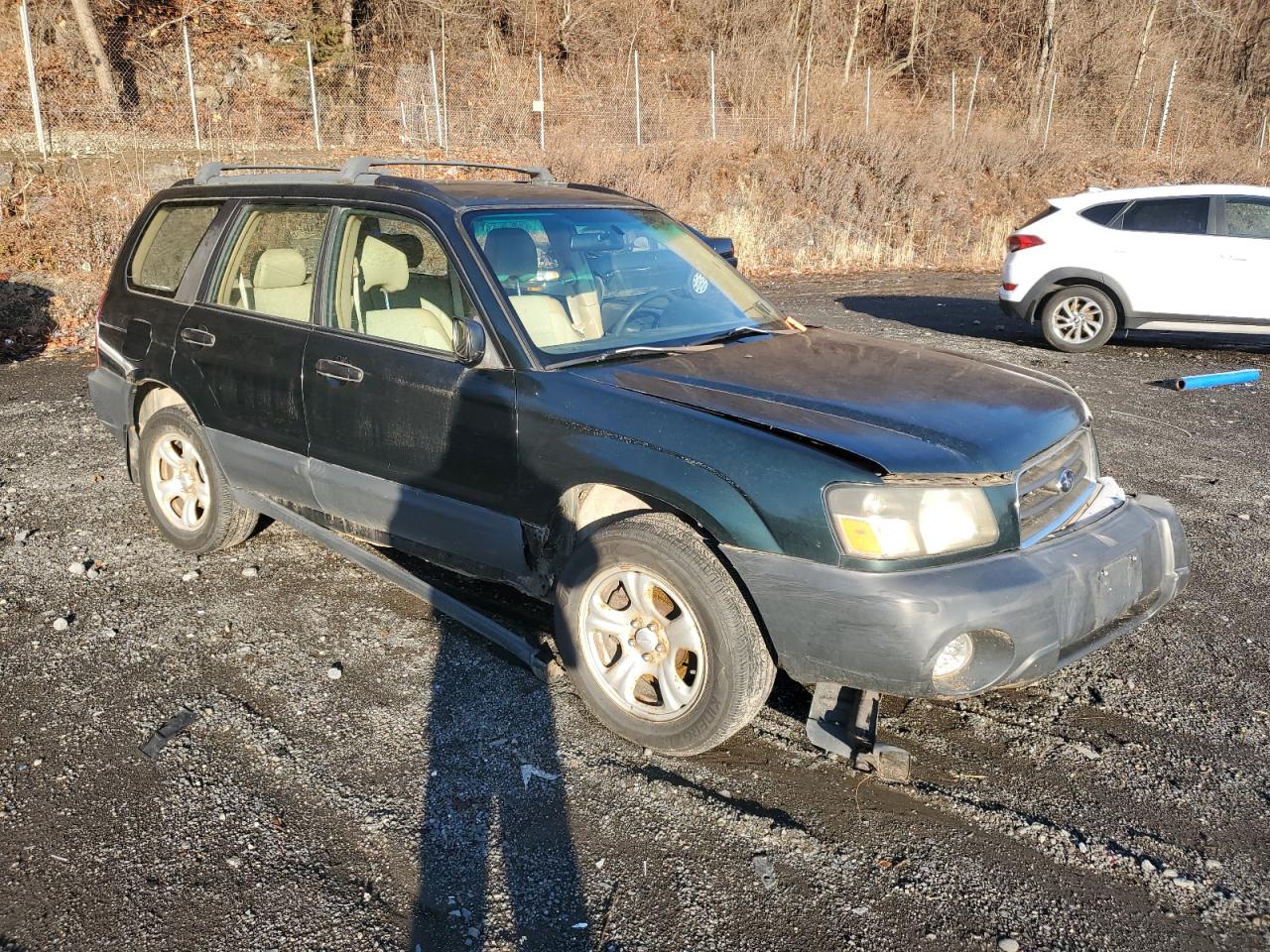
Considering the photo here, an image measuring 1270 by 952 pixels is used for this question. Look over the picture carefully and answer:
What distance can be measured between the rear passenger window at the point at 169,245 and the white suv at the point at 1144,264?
357 inches

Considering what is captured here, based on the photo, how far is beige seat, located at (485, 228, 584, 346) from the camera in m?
3.79

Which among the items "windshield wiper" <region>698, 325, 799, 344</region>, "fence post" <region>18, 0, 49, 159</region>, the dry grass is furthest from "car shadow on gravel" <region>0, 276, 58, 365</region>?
"windshield wiper" <region>698, 325, 799, 344</region>

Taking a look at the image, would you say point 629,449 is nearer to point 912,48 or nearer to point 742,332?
point 742,332

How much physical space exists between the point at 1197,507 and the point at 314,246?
5075 mm

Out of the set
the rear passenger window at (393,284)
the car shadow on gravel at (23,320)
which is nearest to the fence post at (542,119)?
the car shadow on gravel at (23,320)

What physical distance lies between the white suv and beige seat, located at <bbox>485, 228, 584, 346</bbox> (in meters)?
8.80

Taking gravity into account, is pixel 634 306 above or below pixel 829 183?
below

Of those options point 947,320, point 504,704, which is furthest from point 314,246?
point 947,320

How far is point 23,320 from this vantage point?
454 inches

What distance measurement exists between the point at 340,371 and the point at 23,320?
9.46 metres

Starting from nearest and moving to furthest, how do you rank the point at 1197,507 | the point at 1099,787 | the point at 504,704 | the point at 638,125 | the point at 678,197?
the point at 1099,787, the point at 504,704, the point at 1197,507, the point at 678,197, the point at 638,125

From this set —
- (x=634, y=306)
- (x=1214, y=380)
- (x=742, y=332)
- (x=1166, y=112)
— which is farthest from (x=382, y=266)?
(x=1166, y=112)

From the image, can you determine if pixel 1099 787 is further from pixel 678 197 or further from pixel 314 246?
pixel 678 197

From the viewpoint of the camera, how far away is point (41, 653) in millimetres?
4117
